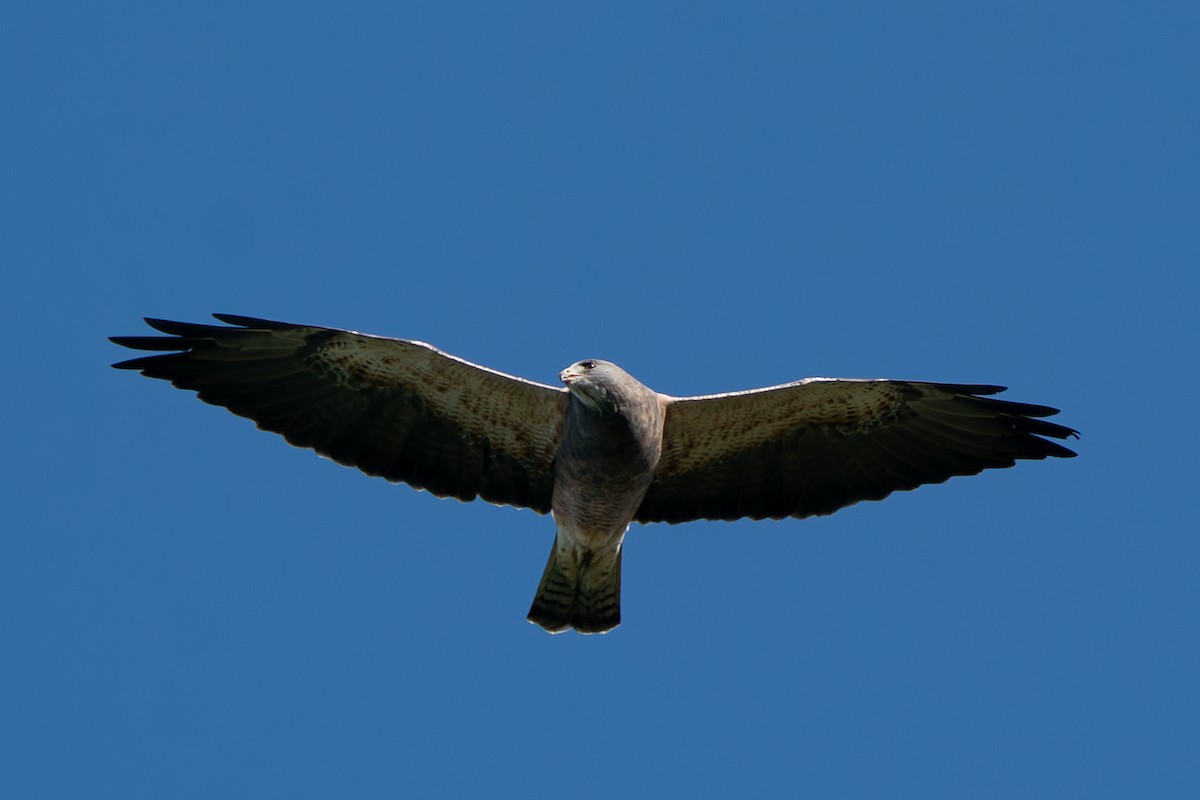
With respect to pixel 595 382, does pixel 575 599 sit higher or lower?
lower

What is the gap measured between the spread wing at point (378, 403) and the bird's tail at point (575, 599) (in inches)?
24.0

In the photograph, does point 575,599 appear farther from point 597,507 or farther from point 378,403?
point 378,403

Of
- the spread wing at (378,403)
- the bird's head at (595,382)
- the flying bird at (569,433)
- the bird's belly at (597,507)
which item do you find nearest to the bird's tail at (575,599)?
the flying bird at (569,433)

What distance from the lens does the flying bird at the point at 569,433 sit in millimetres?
16641

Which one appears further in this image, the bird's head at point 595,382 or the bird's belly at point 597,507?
the bird's belly at point 597,507

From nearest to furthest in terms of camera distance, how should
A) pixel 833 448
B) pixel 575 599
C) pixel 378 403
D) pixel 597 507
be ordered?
pixel 597 507
pixel 378 403
pixel 833 448
pixel 575 599

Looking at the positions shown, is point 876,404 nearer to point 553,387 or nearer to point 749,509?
point 749,509

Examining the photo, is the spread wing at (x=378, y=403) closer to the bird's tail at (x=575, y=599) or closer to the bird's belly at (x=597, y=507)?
the bird's belly at (x=597, y=507)

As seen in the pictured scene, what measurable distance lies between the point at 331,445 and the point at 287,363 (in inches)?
30.6

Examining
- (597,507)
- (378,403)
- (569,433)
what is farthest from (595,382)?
(378,403)

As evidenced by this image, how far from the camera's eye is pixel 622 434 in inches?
623

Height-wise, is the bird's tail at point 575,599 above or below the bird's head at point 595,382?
below

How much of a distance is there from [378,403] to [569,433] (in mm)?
1781

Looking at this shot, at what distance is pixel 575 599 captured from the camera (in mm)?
17422
